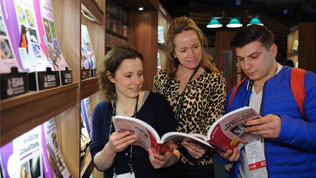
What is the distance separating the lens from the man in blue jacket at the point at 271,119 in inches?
56.1

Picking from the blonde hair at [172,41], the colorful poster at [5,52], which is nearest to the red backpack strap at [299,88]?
the blonde hair at [172,41]

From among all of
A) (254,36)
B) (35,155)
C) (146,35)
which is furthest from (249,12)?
(35,155)

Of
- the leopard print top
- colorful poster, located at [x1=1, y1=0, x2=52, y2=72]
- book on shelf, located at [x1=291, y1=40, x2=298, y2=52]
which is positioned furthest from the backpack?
book on shelf, located at [x1=291, y1=40, x2=298, y2=52]

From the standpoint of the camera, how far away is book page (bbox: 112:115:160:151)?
1.21 m

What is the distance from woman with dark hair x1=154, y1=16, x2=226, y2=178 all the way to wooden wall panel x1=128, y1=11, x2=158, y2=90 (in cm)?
355

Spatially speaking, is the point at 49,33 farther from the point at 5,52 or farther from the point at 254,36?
the point at 254,36

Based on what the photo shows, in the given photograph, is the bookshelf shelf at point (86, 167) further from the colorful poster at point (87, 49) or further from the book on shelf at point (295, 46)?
the book on shelf at point (295, 46)

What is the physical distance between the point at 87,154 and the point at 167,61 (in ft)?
3.01

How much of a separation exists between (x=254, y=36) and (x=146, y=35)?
13.7 ft

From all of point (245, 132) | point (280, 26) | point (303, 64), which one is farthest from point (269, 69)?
point (280, 26)

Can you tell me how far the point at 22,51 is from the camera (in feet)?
3.28

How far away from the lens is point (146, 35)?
5.69 metres

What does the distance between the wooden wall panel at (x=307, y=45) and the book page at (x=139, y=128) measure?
8196 millimetres

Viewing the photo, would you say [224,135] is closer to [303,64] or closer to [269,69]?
[269,69]
